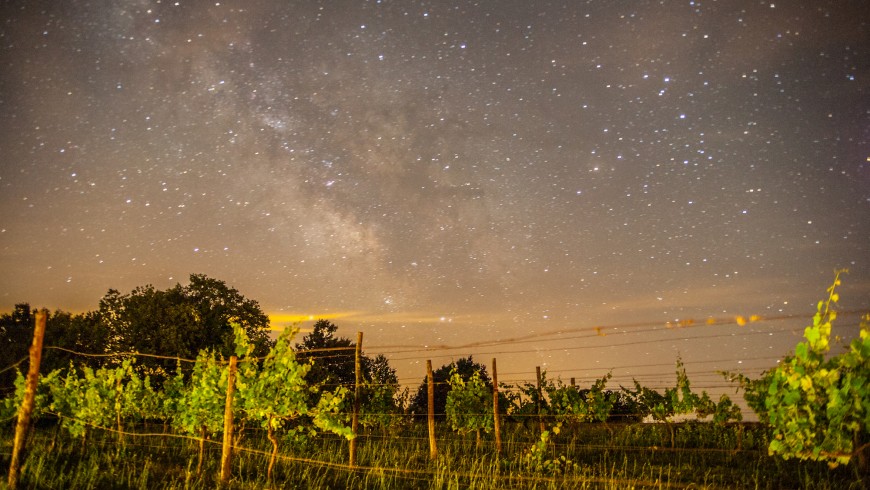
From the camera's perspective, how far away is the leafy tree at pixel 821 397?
470cm

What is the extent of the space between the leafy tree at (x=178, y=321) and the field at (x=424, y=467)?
13.2 m

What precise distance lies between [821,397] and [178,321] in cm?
2891

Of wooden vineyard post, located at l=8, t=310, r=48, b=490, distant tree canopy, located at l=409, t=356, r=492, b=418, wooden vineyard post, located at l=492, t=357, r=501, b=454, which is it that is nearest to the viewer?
wooden vineyard post, located at l=8, t=310, r=48, b=490

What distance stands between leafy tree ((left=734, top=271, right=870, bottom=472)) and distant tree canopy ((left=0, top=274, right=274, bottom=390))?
963 inches

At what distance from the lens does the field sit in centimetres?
805

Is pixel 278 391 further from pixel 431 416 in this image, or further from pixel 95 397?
pixel 95 397

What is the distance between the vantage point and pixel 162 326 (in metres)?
28.2

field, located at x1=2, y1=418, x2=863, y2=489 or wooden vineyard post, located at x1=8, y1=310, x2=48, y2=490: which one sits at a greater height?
wooden vineyard post, located at x1=8, y1=310, x2=48, y2=490

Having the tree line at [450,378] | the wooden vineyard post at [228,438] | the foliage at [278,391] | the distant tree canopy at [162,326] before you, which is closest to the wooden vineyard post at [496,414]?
the tree line at [450,378]

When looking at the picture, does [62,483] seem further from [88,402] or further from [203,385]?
[88,402]

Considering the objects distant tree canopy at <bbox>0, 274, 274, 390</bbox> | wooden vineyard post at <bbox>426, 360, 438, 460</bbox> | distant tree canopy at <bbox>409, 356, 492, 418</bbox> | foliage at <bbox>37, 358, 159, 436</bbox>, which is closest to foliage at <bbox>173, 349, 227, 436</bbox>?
foliage at <bbox>37, 358, 159, 436</bbox>

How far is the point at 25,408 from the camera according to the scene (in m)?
5.70

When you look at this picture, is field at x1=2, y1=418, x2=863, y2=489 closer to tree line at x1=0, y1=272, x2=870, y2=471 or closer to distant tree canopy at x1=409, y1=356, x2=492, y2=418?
tree line at x1=0, y1=272, x2=870, y2=471

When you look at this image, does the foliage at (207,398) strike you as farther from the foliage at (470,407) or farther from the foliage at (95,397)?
the foliage at (470,407)
